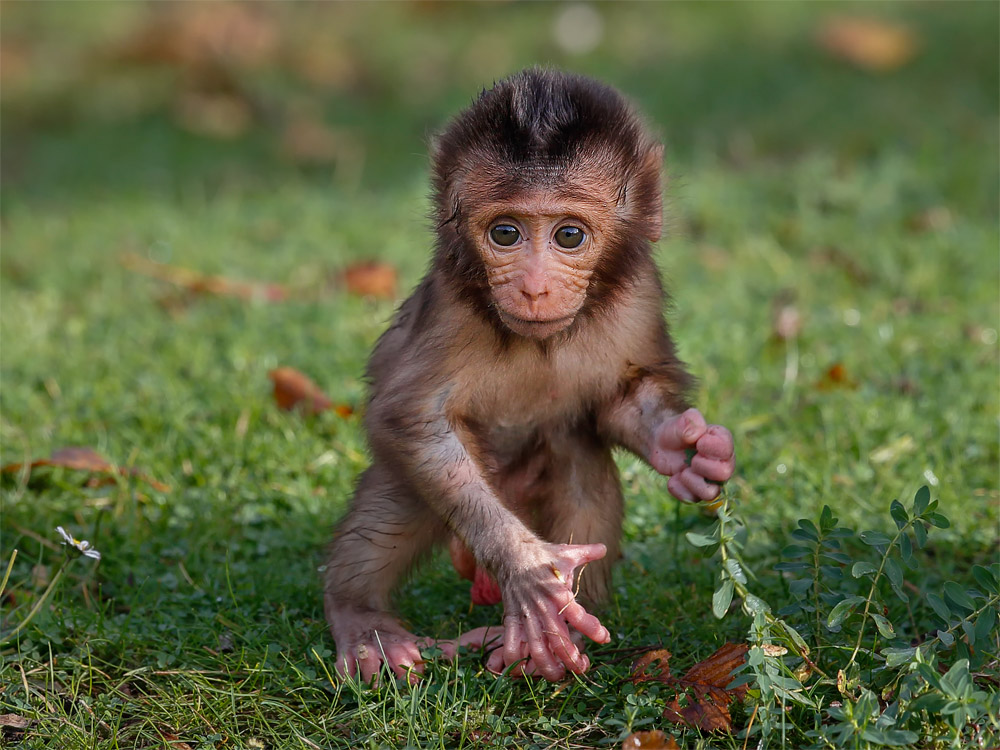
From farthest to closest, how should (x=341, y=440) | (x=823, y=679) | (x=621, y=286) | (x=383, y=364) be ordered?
(x=341, y=440) → (x=383, y=364) → (x=621, y=286) → (x=823, y=679)

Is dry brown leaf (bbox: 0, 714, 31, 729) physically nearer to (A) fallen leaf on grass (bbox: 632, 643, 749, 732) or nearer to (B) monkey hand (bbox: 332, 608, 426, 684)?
(B) monkey hand (bbox: 332, 608, 426, 684)

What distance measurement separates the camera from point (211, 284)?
661 cm

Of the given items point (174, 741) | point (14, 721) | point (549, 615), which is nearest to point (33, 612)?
point (14, 721)

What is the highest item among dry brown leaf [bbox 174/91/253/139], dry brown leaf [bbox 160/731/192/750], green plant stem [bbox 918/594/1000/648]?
green plant stem [bbox 918/594/1000/648]

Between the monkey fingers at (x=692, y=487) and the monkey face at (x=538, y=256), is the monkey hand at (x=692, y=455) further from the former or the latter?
the monkey face at (x=538, y=256)

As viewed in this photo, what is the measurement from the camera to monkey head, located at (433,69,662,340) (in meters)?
3.28

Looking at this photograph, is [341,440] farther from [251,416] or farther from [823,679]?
[823,679]

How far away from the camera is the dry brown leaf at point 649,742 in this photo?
114 inches

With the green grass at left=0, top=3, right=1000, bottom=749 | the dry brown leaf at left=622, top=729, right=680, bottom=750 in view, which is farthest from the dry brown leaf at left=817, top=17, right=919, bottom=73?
the dry brown leaf at left=622, top=729, right=680, bottom=750

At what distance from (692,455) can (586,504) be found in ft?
1.40

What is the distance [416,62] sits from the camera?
10.5m

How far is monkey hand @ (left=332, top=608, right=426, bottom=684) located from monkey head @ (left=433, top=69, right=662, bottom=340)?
0.92 metres

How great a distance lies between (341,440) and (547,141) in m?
2.00

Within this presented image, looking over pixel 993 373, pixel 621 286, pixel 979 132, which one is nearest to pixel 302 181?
pixel 979 132
